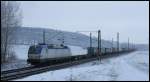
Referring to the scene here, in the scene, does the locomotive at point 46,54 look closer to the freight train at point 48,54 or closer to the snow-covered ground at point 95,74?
the freight train at point 48,54

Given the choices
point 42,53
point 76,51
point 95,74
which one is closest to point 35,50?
point 42,53

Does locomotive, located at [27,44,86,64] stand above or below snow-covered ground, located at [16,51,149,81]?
above

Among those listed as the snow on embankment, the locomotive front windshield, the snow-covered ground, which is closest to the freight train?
the locomotive front windshield

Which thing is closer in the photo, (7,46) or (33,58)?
(33,58)

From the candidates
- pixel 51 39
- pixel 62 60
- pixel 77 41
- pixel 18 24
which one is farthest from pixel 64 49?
pixel 77 41

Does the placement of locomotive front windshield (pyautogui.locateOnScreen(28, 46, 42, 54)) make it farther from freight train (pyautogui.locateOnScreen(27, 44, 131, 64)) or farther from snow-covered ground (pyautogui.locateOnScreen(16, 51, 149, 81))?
snow-covered ground (pyautogui.locateOnScreen(16, 51, 149, 81))

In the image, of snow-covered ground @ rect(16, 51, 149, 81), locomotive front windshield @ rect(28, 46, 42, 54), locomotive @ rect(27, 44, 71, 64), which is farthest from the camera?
locomotive front windshield @ rect(28, 46, 42, 54)

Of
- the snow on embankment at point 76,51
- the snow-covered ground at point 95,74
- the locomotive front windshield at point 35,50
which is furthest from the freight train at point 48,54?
the snow-covered ground at point 95,74

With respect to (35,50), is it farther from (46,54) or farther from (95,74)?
(95,74)

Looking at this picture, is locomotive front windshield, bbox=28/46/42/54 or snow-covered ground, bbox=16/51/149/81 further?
locomotive front windshield, bbox=28/46/42/54

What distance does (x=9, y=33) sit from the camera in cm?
4684

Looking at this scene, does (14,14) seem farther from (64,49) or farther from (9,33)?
(64,49)

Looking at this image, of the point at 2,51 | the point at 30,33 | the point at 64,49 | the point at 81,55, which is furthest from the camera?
the point at 30,33

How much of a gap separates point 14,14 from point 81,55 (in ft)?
64.7
